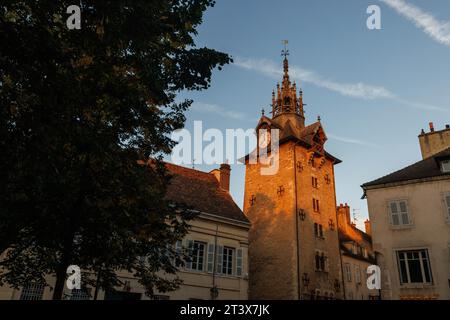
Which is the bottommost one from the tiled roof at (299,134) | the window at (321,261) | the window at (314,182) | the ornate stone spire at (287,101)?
the window at (321,261)

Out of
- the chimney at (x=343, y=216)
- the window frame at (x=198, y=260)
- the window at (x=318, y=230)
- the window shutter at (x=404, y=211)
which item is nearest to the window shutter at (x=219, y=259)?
the window frame at (x=198, y=260)

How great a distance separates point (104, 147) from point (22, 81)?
157 cm

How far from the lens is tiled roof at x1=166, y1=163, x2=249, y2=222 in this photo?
22.3m

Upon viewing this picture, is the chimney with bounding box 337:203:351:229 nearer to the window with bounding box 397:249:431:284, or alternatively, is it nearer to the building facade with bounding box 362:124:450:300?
the building facade with bounding box 362:124:450:300

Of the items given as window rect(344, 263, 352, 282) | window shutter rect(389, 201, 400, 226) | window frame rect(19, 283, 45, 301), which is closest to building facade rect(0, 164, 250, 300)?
window frame rect(19, 283, 45, 301)

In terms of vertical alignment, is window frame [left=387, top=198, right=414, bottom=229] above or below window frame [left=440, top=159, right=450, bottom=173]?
below

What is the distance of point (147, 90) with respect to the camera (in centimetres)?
701

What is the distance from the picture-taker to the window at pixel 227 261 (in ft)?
71.1

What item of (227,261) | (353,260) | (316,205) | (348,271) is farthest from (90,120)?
(353,260)

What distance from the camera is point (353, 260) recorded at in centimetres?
3462

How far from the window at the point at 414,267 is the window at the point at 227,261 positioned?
30.7 feet

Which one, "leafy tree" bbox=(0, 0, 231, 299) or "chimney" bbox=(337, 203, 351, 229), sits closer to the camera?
"leafy tree" bbox=(0, 0, 231, 299)

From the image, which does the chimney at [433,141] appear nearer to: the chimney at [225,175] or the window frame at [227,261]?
the chimney at [225,175]
